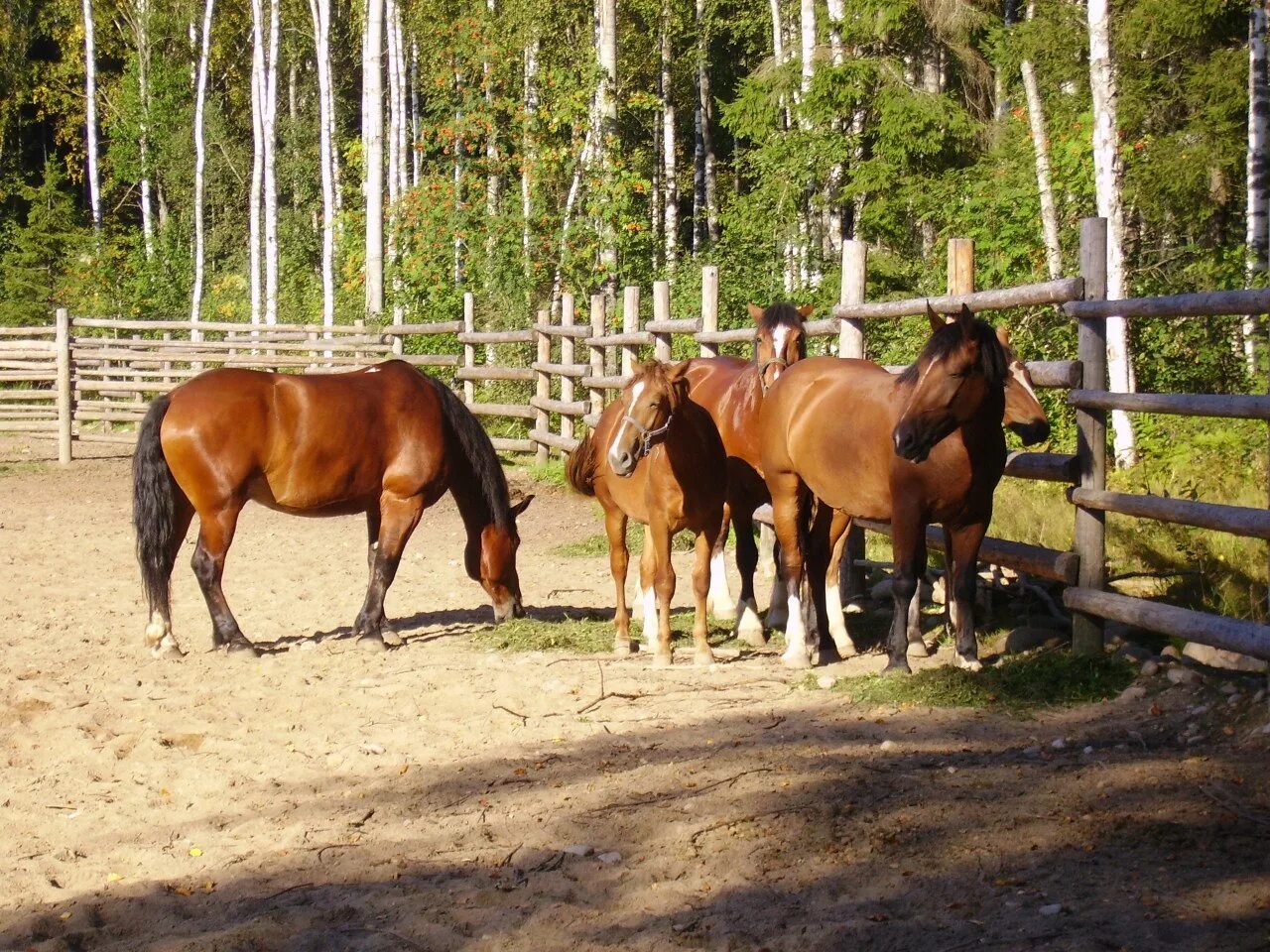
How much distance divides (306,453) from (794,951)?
5403 mm

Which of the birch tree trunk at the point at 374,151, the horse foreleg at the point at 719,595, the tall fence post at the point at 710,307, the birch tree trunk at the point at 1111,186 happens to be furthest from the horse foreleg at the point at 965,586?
the birch tree trunk at the point at 374,151

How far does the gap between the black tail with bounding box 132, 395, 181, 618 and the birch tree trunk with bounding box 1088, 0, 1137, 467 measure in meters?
8.40

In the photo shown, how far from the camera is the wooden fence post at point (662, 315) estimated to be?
477 inches

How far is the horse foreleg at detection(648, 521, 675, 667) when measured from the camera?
7172mm

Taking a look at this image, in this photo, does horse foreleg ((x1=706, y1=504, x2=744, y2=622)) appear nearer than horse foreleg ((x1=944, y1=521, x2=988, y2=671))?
No

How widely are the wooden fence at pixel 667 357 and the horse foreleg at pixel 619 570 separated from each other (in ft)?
4.65

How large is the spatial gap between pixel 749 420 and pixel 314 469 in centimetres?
257

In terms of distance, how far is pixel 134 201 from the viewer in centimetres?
4466

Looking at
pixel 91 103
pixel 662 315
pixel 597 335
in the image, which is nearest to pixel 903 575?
pixel 662 315

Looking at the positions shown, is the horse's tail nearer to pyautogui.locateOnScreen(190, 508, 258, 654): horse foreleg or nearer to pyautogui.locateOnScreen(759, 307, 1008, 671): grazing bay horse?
pyautogui.locateOnScreen(759, 307, 1008, 671): grazing bay horse

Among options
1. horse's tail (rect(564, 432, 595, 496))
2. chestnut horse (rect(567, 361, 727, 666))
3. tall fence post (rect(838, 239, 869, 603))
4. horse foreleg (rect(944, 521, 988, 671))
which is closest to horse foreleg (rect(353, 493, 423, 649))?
horse's tail (rect(564, 432, 595, 496))

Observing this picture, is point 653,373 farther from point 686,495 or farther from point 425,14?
point 425,14

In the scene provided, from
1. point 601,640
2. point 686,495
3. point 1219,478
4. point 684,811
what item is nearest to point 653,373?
point 686,495

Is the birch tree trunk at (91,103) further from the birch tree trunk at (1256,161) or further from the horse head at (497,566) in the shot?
the horse head at (497,566)
